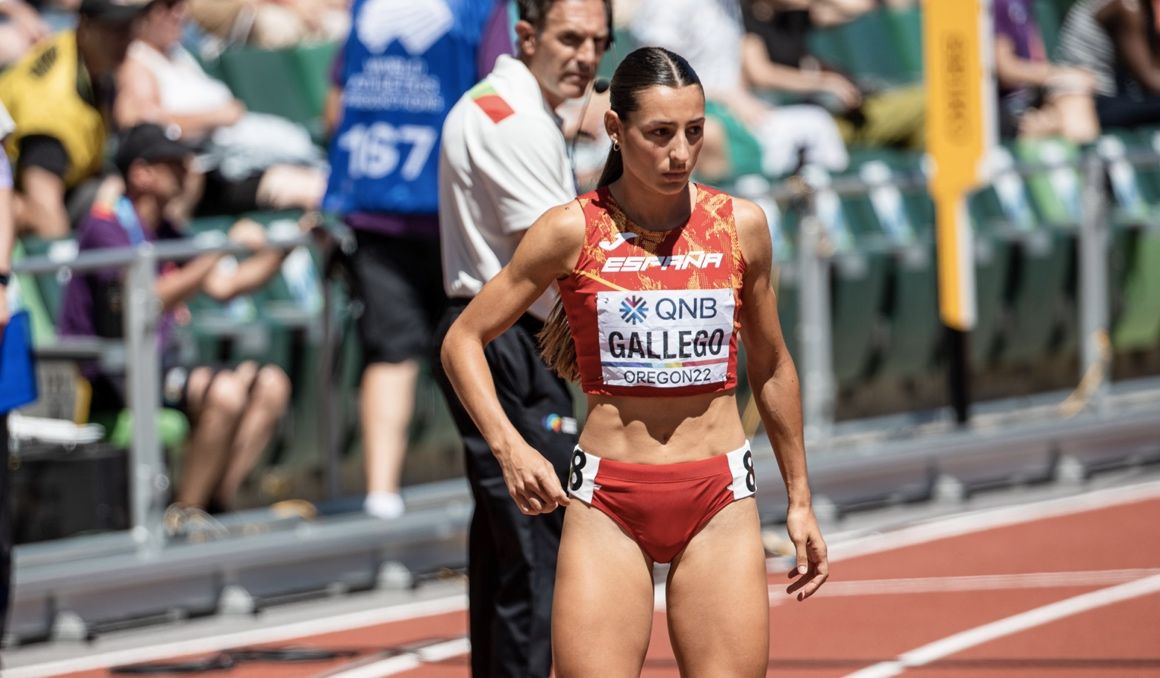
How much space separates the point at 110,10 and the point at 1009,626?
17.3 feet

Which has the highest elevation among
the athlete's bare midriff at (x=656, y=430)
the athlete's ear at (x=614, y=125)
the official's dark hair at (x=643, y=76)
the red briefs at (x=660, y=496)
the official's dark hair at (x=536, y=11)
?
the official's dark hair at (x=536, y=11)

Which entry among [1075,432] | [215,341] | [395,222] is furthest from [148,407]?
[1075,432]

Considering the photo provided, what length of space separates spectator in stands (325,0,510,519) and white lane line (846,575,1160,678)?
2481 mm

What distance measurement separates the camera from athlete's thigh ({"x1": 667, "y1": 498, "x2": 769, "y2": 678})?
15.3ft

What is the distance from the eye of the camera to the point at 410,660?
7613 mm

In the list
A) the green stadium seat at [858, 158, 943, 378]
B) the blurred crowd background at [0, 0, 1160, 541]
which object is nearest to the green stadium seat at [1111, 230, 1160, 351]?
the blurred crowd background at [0, 0, 1160, 541]

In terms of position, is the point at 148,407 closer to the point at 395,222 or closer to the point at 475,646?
the point at 395,222

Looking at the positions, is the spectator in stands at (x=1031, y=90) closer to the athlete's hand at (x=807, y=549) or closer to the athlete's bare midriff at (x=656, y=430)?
the athlete's hand at (x=807, y=549)

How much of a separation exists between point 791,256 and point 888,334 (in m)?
1.17

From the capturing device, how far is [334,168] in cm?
880

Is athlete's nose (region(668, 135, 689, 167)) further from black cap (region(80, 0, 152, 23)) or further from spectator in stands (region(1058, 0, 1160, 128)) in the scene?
spectator in stands (region(1058, 0, 1160, 128))

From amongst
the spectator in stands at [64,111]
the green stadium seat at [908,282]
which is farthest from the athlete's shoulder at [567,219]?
the green stadium seat at [908,282]

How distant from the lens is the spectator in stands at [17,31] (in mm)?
11039

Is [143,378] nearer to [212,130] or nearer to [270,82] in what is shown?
[212,130]
